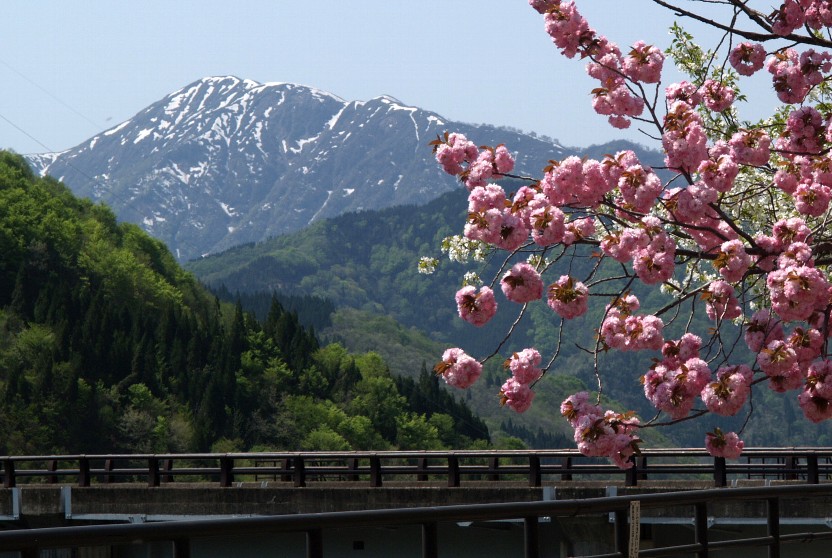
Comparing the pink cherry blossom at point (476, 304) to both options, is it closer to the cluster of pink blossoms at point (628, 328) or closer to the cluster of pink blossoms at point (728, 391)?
the cluster of pink blossoms at point (628, 328)

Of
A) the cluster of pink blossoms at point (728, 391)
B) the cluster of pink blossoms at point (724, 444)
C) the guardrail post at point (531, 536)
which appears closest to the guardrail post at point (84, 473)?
the cluster of pink blossoms at point (724, 444)

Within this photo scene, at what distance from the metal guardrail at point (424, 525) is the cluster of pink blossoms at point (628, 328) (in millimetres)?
2141

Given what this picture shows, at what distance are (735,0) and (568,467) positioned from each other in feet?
53.9

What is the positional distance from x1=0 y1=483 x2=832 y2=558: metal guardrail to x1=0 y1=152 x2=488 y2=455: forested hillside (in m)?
97.7

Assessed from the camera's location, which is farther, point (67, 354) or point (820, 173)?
point (67, 354)

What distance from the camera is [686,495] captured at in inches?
332

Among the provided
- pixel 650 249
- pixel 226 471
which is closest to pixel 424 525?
pixel 650 249

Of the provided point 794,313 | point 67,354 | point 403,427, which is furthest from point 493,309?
point 403,427

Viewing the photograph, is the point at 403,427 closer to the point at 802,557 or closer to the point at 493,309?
the point at 802,557

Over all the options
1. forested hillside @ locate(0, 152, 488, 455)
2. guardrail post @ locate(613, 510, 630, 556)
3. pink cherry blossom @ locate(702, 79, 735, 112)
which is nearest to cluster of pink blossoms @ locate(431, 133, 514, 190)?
pink cherry blossom @ locate(702, 79, 735, 112)

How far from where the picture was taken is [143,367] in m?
Answer: 120

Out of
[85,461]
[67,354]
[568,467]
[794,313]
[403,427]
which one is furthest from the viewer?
[403,427]

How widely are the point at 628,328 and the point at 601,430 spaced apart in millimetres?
982

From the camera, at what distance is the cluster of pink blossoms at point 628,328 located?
1169 centimetres
